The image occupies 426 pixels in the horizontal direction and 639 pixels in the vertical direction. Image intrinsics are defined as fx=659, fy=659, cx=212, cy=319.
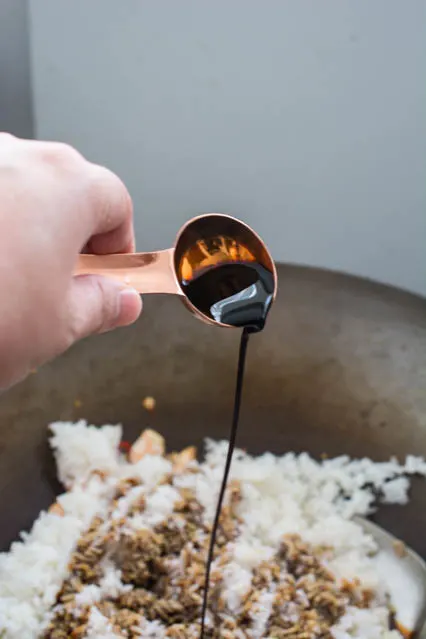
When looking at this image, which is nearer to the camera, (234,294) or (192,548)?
(234,294)

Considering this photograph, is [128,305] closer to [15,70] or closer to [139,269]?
[139,269]

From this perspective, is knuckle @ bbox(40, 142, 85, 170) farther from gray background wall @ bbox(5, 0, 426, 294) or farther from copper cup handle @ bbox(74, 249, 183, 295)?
gray background wall @ bbox(5, 0, 426, 294)

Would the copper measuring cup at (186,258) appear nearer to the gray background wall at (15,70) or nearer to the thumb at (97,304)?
the thumb at (97,304)

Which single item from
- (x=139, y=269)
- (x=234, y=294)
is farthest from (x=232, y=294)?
(x=139, y=269)

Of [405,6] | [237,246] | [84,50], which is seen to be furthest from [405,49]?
[237,246]

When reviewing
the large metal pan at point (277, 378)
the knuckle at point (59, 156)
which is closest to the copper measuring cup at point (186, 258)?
the knuckle at point (59, 156)

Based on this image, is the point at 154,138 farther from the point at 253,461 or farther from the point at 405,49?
the point at 253,461
